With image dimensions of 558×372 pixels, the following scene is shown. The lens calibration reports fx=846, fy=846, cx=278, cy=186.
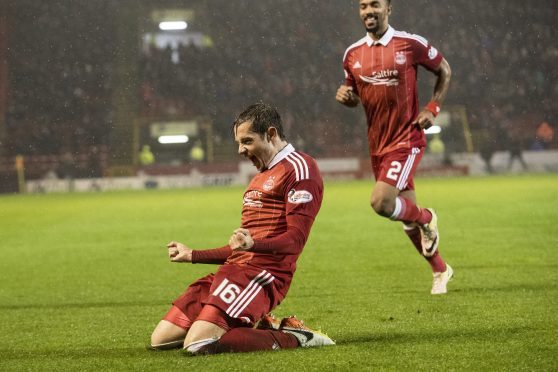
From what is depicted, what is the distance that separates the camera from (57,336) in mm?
5090

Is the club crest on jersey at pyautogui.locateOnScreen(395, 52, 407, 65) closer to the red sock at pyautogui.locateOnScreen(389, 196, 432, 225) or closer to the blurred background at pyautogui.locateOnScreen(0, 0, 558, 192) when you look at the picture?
the red sock at pyautogui.locateOnScreen(389, 196, 432, 225)

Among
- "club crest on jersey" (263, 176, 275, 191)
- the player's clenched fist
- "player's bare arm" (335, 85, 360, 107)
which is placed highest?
"player's bare arm" (335, 85, 360, 107)

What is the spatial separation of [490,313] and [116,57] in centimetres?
3282

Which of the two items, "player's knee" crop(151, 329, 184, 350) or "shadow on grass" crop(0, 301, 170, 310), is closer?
"player's knee" crop(151, 329, 184, 350)

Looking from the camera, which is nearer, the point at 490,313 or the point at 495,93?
the point at 490,313

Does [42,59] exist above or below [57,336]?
above

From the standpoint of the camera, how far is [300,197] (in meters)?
4.21

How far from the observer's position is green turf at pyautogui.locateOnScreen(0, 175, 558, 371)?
4.18 metres

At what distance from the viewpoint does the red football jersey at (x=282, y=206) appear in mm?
4199

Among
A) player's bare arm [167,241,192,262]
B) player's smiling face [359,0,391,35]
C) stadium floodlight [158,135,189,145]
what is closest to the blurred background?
stadium floodlight [158,135,189,145]

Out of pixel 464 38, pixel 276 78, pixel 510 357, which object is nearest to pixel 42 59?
pixel 276 78

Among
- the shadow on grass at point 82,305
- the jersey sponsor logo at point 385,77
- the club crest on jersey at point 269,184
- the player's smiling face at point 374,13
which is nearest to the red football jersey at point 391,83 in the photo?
the jersey sponsor logo at point 385,77

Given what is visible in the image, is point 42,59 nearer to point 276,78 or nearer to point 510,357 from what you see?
point 276,78

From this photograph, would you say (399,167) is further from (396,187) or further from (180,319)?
(180,319)
